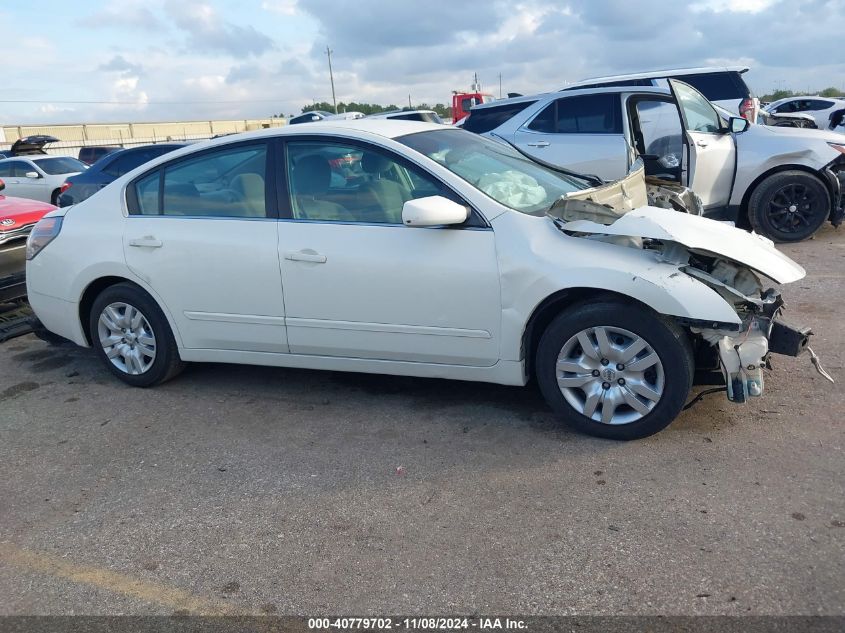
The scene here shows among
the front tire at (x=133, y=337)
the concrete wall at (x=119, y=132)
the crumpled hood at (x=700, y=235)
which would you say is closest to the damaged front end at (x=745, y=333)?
the crumpled hood at (x=700, y=235)

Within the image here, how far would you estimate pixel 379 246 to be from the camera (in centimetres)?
398

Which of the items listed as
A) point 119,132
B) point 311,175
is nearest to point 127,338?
point 311,175

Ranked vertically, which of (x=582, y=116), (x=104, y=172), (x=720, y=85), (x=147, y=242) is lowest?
(x=147, y=242)

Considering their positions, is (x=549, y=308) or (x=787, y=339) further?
(x=549, y=308)

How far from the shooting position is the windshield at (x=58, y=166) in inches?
597

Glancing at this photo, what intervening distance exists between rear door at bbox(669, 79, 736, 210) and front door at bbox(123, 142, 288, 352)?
4867 mm

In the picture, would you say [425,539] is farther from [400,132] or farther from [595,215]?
[400,132]

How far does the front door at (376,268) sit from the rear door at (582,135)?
4.21 metres

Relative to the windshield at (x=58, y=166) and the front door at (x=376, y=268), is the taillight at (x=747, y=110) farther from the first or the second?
the windshield at (x=58, y=166)

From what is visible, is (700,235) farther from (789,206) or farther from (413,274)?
(789,206)

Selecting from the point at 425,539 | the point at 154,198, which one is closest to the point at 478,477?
the point at 425,539

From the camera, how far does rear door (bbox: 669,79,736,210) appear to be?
7.52 m

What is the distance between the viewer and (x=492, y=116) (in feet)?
29.3

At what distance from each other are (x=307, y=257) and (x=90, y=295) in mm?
1826
